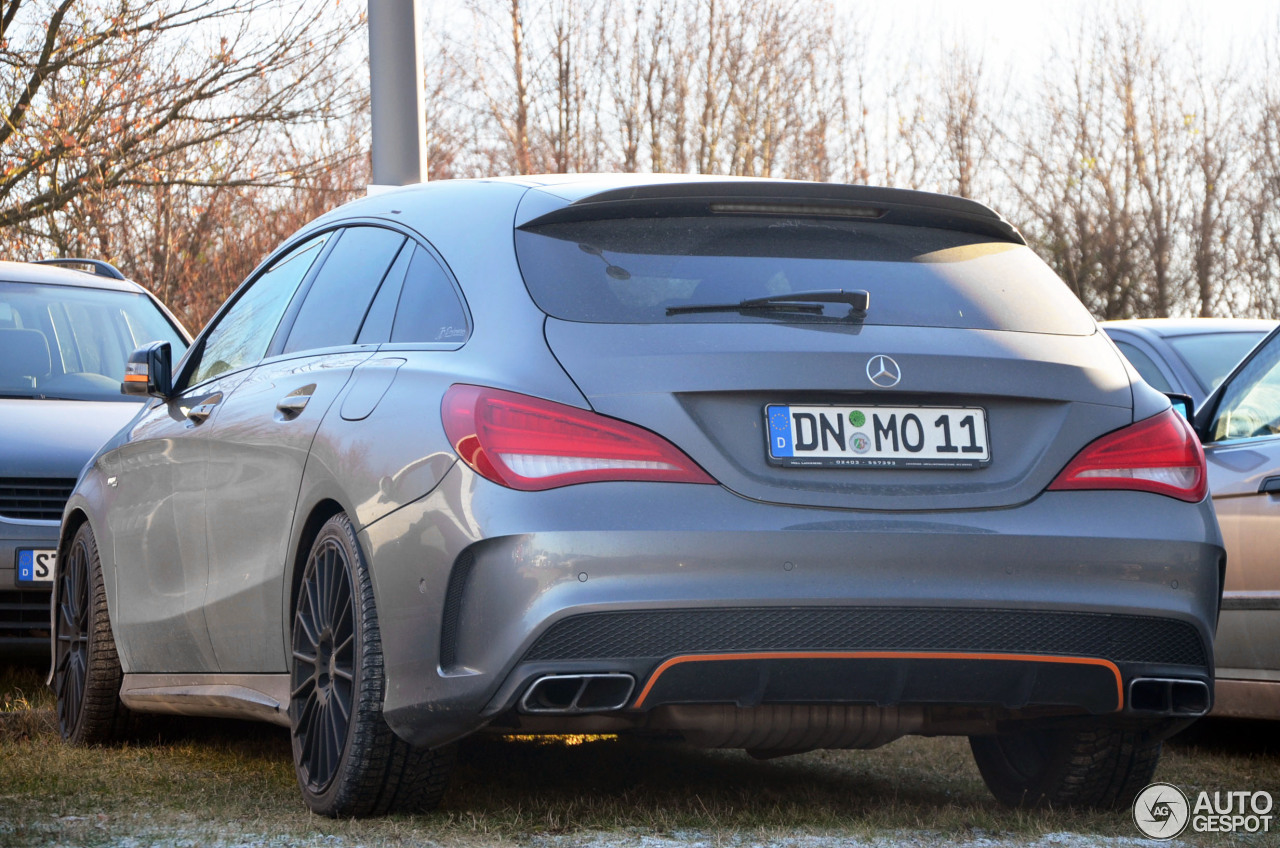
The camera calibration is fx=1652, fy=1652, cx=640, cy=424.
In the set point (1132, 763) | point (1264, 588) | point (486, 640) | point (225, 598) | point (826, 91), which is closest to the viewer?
point (486, 640)

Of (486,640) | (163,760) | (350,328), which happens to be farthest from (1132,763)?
(163,760)

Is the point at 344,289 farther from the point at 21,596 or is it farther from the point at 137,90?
the point at 137,90

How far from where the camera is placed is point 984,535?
11.3ft

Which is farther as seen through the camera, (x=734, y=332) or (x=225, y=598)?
(x=225, y=598)

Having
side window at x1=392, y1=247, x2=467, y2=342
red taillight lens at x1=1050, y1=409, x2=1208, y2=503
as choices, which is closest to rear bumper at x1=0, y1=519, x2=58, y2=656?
side window at x1=392, y1=247, x2=467, y2=342

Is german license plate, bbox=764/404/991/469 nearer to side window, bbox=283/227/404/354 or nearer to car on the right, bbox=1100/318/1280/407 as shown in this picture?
side window, bbox=283/227/404/354

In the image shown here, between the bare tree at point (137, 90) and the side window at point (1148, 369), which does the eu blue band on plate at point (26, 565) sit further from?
the bare tree at point (137, 90)

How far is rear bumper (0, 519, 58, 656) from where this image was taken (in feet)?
22.8

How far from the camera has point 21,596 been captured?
7031mm

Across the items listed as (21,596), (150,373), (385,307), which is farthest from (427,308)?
(21,596)

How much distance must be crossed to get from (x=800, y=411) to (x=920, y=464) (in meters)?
0.28

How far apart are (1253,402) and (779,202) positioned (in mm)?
2613

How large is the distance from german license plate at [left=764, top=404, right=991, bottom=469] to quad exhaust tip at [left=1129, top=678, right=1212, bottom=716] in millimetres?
607

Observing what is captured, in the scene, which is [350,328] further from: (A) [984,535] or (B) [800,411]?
(A) [984,535]
